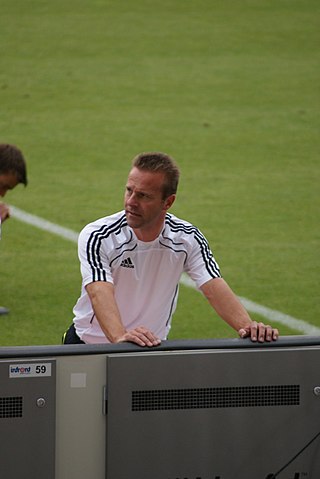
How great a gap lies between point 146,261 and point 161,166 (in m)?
0.50

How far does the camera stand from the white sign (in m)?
4.22

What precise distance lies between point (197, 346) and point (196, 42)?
498 inches

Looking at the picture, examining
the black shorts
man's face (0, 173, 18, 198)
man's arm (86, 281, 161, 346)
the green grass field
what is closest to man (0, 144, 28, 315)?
man's face (0, 173, 18, 198)

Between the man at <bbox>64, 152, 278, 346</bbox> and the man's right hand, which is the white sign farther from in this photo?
the man at <bbox>64, 152, 278, 346</bbox>

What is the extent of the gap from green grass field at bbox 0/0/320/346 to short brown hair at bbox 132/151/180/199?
275cm

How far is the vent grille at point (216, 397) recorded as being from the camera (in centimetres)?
436

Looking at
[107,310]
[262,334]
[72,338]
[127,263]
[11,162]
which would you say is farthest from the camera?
[11,162]

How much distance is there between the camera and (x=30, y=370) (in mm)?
4230

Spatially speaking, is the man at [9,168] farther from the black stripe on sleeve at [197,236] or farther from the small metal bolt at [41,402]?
the small metal bolt at [41,402]

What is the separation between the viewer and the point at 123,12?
1770 centimetres

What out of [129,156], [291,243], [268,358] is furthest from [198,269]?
[129,156]

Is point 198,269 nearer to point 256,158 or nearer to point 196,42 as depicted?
point 256,158

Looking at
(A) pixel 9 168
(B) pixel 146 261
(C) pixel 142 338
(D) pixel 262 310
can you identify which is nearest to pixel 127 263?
(B) pixel 146 261

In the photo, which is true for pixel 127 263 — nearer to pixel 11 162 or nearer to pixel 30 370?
pixel 30 370
